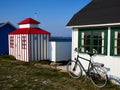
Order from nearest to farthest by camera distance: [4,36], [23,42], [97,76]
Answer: [97,76]
[23,42]
[4,36]

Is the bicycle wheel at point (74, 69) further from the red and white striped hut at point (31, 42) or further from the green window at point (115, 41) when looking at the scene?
the red and white striped hut at point (31, 42)

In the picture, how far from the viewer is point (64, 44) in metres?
14.4

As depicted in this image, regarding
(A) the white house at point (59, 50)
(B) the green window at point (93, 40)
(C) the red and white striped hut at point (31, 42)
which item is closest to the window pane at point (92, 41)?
(B) the green window at point (93, 40)

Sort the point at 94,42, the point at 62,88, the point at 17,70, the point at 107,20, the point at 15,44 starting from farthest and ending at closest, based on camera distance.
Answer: the point at 15,44 < the point at 17,70 < the point at 94,42 < the point at 107,20 < the point at 62,88

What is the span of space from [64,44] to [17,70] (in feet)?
13.3

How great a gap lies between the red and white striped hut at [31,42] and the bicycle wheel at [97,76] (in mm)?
6463

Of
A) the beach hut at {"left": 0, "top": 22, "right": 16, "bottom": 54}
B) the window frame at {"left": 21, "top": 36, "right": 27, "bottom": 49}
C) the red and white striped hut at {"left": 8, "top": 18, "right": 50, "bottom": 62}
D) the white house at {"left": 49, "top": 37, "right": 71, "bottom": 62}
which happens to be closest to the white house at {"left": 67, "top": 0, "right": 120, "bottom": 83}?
the white house at {"left": 49, "top": 37, "right": 71, "bottom": 62}

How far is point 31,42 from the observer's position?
47.4 ft

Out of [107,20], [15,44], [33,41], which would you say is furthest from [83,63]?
[15,44]

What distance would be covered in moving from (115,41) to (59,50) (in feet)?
20.1

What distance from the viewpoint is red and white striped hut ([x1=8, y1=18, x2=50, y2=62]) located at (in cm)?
1442

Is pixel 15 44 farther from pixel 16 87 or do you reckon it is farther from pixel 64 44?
pixel 16 87

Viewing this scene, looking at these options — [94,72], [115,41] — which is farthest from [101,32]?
[94,72]

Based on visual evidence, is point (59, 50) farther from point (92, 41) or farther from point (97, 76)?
point (97, 76)
